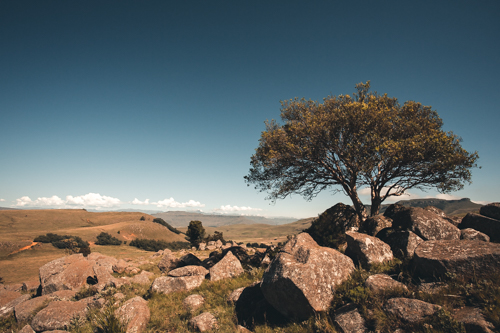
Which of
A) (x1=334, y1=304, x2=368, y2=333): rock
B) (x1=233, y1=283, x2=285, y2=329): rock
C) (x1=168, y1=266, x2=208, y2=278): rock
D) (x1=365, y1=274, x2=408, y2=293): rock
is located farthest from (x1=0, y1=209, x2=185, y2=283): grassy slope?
(x1=365, y1=274, x2=408, y2=293): rock

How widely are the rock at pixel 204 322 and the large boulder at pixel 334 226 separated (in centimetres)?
1027

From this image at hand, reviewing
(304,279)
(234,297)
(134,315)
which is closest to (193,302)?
(234,297)

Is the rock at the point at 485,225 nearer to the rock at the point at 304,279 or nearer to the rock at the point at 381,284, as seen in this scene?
the rock at the point at 381,284

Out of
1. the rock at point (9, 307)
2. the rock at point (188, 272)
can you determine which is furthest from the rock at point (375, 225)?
the rock at point (9, 307)

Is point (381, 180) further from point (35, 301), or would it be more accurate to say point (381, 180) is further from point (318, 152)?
point (35, 301)

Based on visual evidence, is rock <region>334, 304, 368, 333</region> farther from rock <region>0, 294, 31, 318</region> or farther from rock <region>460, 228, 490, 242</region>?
rock <region>0, 294, 31, 318</region>

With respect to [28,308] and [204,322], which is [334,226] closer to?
[204,322]

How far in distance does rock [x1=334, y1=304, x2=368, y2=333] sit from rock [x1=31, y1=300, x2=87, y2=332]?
14516mm

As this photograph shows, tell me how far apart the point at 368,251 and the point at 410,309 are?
185 inches

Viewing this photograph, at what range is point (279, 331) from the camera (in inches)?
339

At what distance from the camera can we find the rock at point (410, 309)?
6621 millimetres

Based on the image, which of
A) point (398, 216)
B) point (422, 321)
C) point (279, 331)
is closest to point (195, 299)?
point (279, 331)

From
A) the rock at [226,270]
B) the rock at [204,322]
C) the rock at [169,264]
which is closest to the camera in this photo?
the rock at [204,322]

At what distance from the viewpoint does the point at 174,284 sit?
48.5 feet
